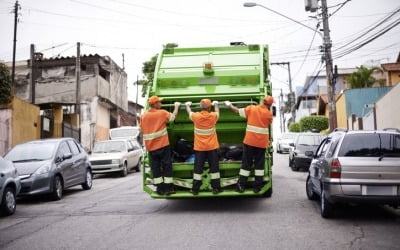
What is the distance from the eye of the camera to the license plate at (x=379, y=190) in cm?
746

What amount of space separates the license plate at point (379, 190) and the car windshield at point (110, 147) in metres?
14.0

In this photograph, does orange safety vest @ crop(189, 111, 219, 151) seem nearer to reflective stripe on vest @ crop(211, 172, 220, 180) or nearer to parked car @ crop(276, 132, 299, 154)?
reflective stripe on vest @ crop(211, 172, 220, 180)

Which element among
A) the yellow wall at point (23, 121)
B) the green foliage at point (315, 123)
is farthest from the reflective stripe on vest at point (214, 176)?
the green foliage at point (315, 123)

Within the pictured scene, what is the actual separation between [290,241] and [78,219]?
402 centimetres

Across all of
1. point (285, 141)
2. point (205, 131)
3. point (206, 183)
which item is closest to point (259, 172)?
point (206, 183)

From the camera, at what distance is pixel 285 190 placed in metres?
12.5

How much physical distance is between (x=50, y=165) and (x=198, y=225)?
5.43 metres

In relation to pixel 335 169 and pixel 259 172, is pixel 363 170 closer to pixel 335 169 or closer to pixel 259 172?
pixel 335 169

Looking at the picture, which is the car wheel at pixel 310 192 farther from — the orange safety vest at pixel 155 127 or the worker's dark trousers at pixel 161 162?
the orange safety vest at pixel 155 127

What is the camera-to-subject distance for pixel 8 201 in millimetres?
9594

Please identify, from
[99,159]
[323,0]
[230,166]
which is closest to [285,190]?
[230,166]

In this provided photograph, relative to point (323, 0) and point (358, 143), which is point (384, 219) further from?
point (323, 0)

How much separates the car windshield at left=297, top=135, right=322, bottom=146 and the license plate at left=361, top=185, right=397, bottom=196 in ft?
40.3

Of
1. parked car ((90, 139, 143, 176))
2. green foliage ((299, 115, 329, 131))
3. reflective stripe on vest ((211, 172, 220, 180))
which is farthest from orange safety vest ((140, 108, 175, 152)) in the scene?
green foliage ((299, 115, 329, 131))
